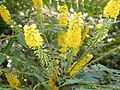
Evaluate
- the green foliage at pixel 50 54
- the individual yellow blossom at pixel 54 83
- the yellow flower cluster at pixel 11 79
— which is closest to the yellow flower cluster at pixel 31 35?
the green foliage at pixel 50 54

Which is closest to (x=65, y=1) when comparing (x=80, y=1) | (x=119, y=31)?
(x=80, y=1)

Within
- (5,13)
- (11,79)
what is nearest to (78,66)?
(11,79)

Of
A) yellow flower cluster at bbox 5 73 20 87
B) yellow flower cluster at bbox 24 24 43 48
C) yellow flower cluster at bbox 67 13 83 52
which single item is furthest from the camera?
yellow flower cluster at bbox 5 73 20 87

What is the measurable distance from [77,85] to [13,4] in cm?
110

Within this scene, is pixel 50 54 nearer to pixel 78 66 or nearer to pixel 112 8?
pixel 78 66

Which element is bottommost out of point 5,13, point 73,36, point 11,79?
point 11,79

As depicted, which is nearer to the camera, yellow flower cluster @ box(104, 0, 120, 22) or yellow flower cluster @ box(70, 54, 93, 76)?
yellow flower cluster @ box(104, 0, 120, 22)

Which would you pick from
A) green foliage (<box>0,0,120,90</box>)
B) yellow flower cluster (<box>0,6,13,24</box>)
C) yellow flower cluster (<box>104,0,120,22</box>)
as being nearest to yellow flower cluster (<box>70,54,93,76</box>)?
green foliage (<box>0,0,120,90</box>)

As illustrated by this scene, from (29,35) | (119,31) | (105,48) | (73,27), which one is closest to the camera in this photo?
(29,35)

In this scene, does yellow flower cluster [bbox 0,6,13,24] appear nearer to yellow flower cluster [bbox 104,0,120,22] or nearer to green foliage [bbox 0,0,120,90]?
green foliage [bbox 0,0,120,90]

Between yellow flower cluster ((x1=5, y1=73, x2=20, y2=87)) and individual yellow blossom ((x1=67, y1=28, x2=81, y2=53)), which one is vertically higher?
individual yellow blossom ((x1=67, y1=28, x2=81, y2=53))

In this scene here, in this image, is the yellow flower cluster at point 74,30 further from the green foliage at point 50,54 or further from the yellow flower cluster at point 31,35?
the yellow flower cluster at point 31,35

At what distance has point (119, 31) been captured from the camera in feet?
9.41

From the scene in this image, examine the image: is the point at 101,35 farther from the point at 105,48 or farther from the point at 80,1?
the point at 105,48
